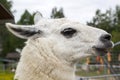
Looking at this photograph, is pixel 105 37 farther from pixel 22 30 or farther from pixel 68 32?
pixel 22 30

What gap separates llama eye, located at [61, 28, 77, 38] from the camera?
5246 mm

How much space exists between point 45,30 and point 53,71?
0.57m

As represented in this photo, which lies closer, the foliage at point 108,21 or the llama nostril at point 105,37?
the llama nostril at point 105,37

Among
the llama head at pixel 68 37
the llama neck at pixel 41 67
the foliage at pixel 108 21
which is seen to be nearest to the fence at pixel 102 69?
the llama head at pixel 68 37

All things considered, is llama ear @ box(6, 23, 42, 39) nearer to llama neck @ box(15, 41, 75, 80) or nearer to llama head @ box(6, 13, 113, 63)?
llama head @ box(6, 13, 113, 63)

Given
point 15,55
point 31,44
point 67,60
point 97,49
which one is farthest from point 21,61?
point 15,55

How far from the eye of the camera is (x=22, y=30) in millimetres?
5055

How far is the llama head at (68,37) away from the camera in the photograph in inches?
202

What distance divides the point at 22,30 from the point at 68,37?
60cm

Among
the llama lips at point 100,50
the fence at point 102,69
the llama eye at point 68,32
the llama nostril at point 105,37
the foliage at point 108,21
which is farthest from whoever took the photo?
the foliage at point 108,21

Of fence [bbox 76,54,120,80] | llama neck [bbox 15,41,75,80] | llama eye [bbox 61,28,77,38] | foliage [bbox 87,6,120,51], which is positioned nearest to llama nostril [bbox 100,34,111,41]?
llama eye [bbox 61,28,77,38]

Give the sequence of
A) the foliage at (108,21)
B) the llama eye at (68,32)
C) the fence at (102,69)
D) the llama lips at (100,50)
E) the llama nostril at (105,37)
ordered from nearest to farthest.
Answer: the llama nostril at (105,37)
the llama lips at (100,50)
the llama eye at (68,32)
the fence at (102,69)
the foliage at (108,21)

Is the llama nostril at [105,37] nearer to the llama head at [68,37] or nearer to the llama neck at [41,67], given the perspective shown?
the llama head at [68,37]

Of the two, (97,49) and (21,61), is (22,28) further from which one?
(97,49)
